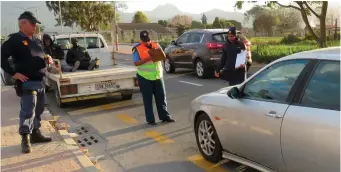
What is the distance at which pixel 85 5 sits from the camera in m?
51.2

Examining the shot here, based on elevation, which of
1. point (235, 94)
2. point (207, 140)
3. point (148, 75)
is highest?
point (235, 94)

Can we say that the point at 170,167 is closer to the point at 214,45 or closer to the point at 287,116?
the point at 287,116

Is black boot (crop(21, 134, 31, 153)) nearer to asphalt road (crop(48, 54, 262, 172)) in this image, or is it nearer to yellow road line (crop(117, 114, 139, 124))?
asphalt road (crop(48, 54, 262, 172))

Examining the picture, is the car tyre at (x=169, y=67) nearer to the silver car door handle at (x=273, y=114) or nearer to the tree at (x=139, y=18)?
the silver car door handle at (x=273, y=114)

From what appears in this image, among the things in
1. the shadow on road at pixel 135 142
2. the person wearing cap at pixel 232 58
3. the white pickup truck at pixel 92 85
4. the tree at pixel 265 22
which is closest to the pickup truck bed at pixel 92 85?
the white pickup truck at pixel 92 85

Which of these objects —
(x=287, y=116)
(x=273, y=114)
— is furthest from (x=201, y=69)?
(x=287, y=116)

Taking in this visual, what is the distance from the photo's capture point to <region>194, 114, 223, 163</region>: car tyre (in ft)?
15.7

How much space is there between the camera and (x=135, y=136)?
21.4 feet

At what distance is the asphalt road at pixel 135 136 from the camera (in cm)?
510

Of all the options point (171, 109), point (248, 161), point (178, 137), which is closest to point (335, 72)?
point (248, 161)

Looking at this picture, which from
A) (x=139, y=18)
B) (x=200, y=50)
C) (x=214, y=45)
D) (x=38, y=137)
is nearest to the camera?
(x=38, y=137)

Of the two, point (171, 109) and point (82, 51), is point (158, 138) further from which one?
point (82, 51)

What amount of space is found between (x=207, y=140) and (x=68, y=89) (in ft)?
14.6

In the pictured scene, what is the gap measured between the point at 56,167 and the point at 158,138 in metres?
1.85
